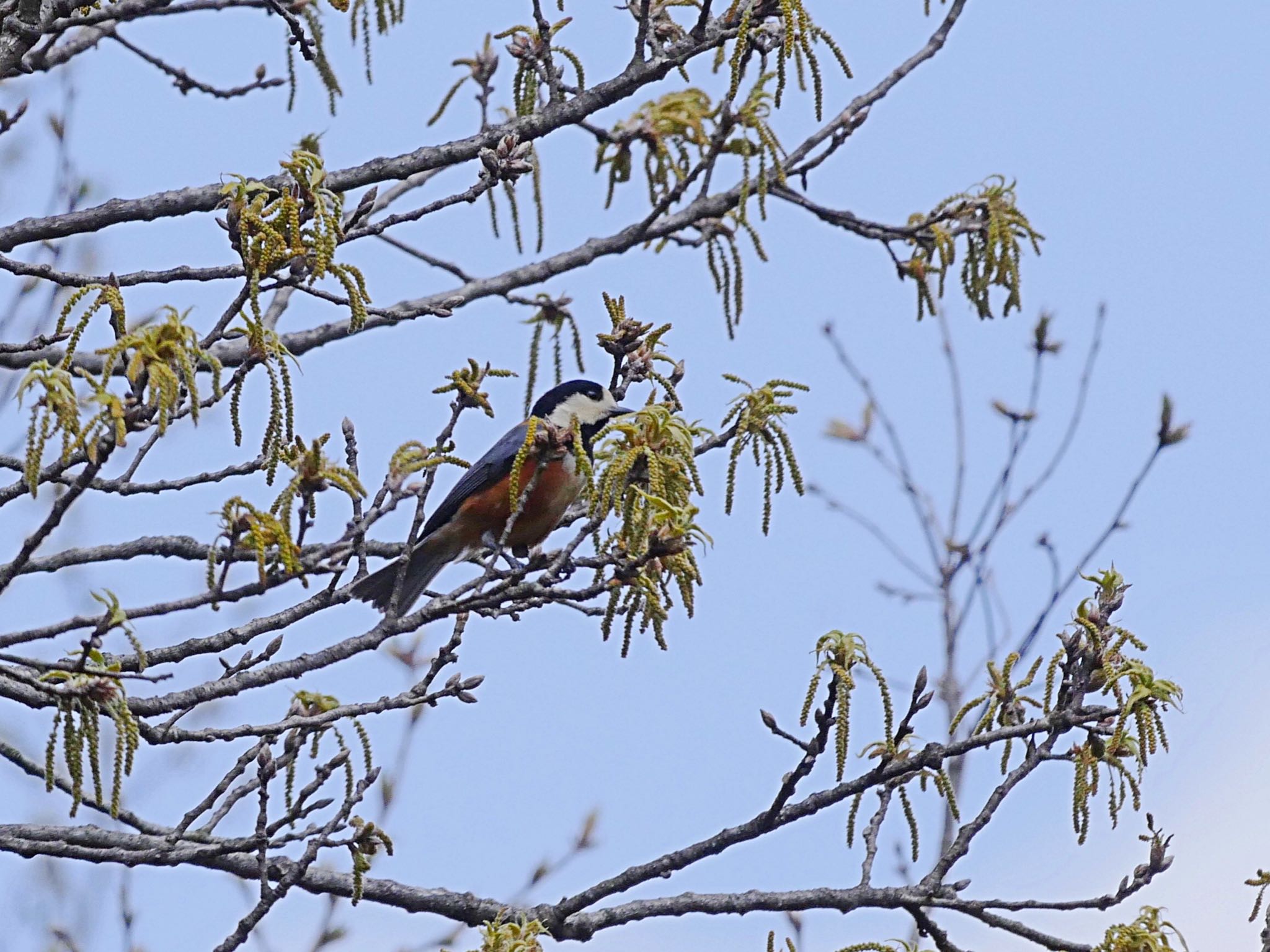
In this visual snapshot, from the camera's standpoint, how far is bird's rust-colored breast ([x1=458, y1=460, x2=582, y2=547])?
4922 millimetres

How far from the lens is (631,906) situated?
407 cm

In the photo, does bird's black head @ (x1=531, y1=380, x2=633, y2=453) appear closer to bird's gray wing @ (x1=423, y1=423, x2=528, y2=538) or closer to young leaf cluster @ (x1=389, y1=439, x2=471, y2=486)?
bird's gray wing @ (x1=423, y1=423, x2=528, y2=538)

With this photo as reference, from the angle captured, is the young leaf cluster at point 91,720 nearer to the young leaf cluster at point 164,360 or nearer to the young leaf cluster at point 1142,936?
the young leaf cluster at point 164,360

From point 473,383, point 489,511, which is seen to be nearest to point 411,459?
point 473,383

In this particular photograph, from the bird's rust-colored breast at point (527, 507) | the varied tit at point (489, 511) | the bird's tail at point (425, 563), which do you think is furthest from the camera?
the bird's tail at point (425, 563)

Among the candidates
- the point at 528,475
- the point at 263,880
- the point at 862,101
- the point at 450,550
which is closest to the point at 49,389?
the point at 263,880

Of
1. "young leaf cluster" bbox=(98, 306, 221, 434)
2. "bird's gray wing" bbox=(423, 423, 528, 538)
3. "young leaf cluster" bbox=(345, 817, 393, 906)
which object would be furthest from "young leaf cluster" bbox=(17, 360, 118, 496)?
"bird's gray wing" bbox=(423, 423, 528, 538)

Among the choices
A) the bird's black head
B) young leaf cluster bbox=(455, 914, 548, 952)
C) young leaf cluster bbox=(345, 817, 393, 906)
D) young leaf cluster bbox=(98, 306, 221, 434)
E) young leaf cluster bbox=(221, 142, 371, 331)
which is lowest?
young leaf cluster bbox=(455, 914, 548, 952)

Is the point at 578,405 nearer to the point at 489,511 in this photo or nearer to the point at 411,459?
the point at 489,511

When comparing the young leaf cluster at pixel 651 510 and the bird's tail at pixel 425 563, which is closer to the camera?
the young leaf cluster at pixel 651 510

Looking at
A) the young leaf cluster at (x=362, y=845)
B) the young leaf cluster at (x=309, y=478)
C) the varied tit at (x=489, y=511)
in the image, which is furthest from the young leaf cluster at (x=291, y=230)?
the varied tit at (x=489, y=511)

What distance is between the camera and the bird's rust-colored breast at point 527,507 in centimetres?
492

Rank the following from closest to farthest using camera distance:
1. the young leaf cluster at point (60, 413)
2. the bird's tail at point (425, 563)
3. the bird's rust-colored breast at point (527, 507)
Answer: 1. the young leaf cluster at point (60, 413)
2. the bird's rust-colored breast at point (527, 507)
3. the bird's tail at point (425, 563)

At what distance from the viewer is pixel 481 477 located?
543 cm
